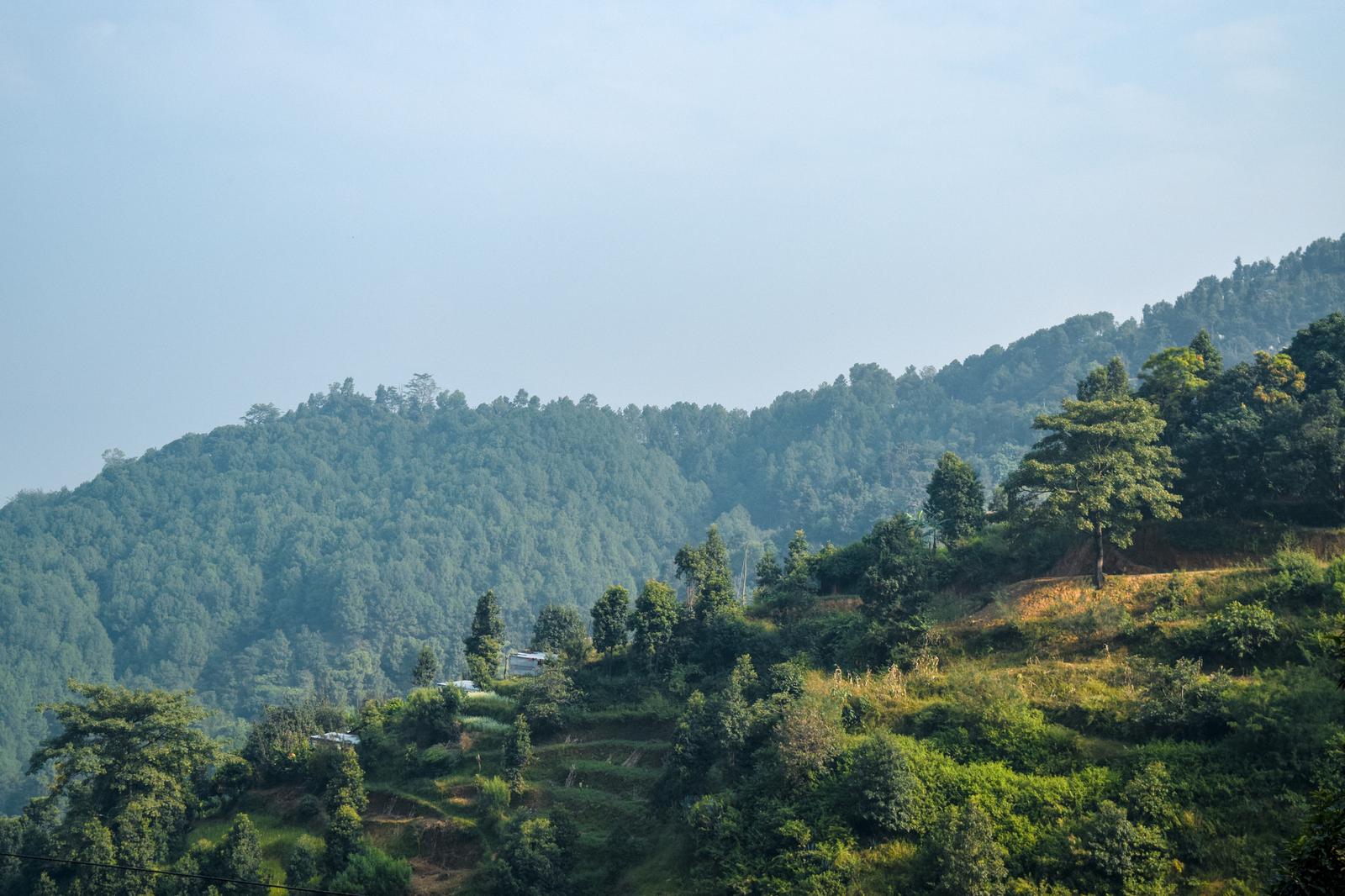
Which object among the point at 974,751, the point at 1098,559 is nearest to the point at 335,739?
the point at 974,751

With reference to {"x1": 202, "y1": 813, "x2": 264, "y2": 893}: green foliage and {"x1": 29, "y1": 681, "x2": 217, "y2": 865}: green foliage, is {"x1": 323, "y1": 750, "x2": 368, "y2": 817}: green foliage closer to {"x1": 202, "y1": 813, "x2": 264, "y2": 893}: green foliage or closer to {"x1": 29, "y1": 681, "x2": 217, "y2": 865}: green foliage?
{"x1": 202, "y1": 813, "x2": 264, "y2": 893}: green foliage

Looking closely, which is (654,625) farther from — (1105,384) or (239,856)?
(1105,384)

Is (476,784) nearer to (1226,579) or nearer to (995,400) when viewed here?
(1226,579)

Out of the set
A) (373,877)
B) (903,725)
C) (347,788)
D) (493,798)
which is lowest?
(373,877)

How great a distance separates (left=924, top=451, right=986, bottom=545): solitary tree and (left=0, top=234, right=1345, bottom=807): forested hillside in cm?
5733

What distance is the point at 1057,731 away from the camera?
926 inches

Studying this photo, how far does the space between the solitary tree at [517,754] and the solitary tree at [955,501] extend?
1648 centimetres

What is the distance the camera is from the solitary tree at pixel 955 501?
39.6 m

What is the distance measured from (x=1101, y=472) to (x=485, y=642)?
888 inches

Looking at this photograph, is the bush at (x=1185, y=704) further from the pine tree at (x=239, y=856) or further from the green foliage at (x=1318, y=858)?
the pine tree at (x=239, y=856)

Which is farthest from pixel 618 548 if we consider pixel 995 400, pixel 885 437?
pixel 995 400

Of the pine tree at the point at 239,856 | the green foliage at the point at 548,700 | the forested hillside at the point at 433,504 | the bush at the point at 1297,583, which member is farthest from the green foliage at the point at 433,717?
the forested hillside at the point at 433,504

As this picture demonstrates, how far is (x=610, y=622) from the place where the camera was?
1478 inches

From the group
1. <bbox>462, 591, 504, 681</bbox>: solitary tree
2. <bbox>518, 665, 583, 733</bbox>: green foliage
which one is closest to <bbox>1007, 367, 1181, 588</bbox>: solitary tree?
<bbox>518, 665, 583, 733</bbox>: green foliage
